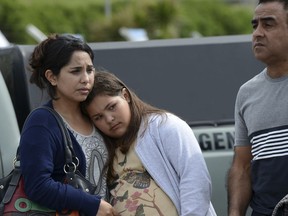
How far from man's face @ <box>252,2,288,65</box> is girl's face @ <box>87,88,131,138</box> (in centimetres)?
63

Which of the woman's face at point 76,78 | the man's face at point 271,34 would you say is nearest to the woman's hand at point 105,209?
the woman's face at point 76,78

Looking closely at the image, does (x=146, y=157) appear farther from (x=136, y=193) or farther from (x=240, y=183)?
(x=240, y=183)

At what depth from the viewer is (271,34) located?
3.75 meters

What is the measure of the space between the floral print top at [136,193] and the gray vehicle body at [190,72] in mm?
973

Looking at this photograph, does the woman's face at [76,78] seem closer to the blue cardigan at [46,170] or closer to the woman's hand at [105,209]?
the blue cardigan at [46,170]

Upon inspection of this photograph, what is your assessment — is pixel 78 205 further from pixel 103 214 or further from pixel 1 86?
pixel 1 86

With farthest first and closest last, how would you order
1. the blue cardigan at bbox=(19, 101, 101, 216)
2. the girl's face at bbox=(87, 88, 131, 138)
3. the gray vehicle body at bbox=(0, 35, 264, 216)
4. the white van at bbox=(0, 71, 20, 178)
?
the gray vehicle body at bbox=(0, 35, 264, 216) < the white van at bbox=(0, 71, 20, 178) < the girl's face at bbox=(87, 88, 131, 138) < the blue cardigan at bbox=(19, 101, 101, 216)

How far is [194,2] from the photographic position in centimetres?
3269

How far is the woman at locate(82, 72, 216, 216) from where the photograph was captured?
3727 mm

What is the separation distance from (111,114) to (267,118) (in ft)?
2.21

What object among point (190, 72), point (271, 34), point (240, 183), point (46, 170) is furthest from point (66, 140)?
point (190, 72)

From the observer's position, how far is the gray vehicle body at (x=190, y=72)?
4.78 m

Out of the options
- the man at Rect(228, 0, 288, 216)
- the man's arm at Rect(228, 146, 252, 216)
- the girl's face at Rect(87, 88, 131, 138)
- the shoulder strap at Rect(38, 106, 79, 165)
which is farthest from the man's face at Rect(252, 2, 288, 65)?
the shoulder strap at Rect(38, 106, 79, 165)

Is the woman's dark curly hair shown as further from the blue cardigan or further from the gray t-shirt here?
the gray t-shirt
